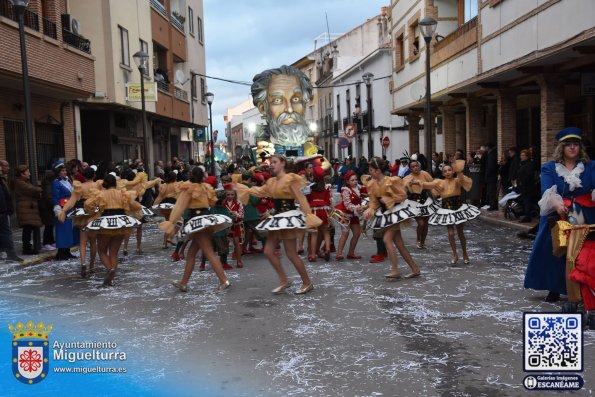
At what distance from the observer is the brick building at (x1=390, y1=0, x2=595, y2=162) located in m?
14.9

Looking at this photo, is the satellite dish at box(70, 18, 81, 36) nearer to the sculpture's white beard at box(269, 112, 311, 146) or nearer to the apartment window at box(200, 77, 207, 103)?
the sculpture's white beard at box(269, 112, 311, 146)

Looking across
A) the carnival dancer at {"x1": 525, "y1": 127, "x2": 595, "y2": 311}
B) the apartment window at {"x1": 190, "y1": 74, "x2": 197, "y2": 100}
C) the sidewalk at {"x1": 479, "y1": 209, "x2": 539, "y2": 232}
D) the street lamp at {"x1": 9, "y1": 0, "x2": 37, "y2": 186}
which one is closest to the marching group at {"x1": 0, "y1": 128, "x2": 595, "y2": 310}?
the carnival dancer at {"x1": 525, "y1": 127, "x2": 595, "y2": 311}

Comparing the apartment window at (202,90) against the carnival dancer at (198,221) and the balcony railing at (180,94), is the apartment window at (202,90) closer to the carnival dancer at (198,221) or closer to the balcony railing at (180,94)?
the balcony railing at (180,94)

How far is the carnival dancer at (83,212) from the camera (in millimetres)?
10680

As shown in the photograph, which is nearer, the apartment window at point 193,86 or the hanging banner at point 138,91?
the hanging banner at point 138,91

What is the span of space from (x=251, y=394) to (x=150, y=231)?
539 inches

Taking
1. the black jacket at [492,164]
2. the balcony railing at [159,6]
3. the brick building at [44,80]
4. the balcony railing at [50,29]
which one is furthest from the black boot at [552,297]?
the balcony railing at [159,6]

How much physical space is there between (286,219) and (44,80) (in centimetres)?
1152

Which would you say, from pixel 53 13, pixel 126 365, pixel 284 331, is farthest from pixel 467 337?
pixel 53 13

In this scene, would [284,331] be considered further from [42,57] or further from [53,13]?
[53,13]

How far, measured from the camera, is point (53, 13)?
19.1 m

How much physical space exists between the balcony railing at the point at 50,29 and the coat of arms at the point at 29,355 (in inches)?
595

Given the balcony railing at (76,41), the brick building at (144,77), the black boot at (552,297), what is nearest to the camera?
the black boot at (552,297)

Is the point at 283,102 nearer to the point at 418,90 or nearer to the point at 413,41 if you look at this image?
the point at 413,41
